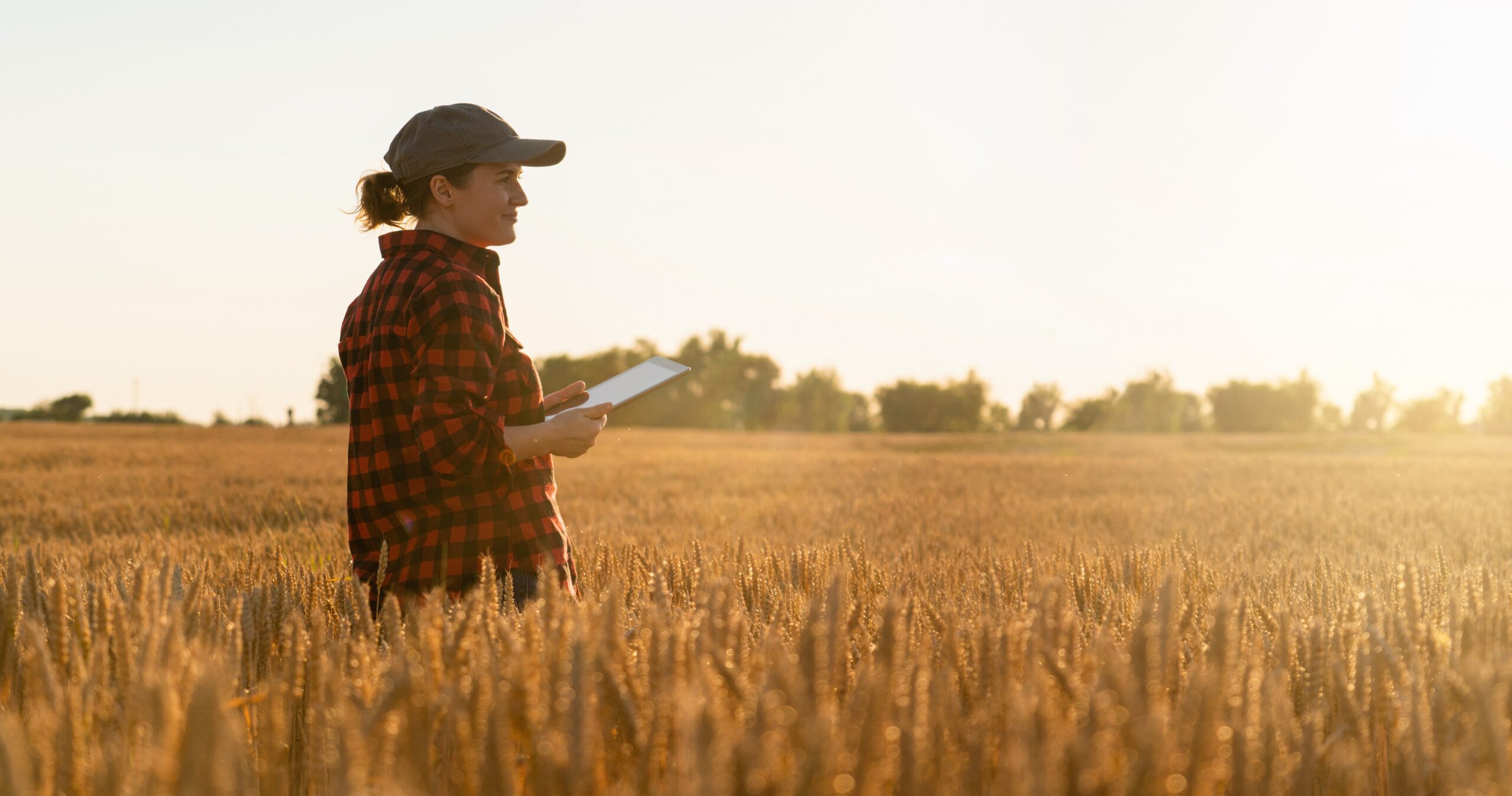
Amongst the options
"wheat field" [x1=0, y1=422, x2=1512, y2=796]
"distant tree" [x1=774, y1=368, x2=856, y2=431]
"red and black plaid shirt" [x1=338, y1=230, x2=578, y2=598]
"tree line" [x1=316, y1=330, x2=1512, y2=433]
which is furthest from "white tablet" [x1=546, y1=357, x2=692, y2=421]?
"distant tree" [x1=774, y1=368, x2=856, y2=431]

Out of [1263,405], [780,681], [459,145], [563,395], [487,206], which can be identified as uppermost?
[1263,405]

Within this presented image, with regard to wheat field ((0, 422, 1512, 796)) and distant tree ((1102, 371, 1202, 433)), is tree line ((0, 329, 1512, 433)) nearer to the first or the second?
distant tree ((1102, 371, 1202, 433))

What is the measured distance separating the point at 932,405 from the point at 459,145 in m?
67.4

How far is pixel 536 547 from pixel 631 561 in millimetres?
617

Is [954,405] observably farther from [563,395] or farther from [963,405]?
[563,395]

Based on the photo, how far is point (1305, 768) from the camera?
1.46 meters

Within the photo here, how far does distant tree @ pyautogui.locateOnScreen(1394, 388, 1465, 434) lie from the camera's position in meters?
67.8

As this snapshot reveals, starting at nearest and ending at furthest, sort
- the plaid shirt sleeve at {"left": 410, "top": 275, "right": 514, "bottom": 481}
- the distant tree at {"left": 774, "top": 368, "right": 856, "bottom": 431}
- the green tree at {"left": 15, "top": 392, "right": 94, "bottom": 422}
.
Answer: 1. the plaid shirt sleeve at {"left": 410, "top": 275, "right": 514, "bottom": 481}
2. the green tree at {"left": 15, "top": 392, "right": 94, "bottom": 422}
3. the distant tree at {"left": 774, "top": 368, "right": 856, "bottom": 431}

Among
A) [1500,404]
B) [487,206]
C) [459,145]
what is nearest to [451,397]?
[487,206]

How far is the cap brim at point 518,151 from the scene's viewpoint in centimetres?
298

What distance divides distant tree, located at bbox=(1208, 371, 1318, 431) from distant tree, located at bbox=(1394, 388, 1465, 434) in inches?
221

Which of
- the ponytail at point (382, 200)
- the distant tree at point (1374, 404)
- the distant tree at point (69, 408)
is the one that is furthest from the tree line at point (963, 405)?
the ponytail at point (382, 200)

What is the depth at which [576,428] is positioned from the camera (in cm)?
275

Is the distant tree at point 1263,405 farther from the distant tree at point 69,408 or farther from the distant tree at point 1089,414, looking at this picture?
the distant tree at point 69,408
